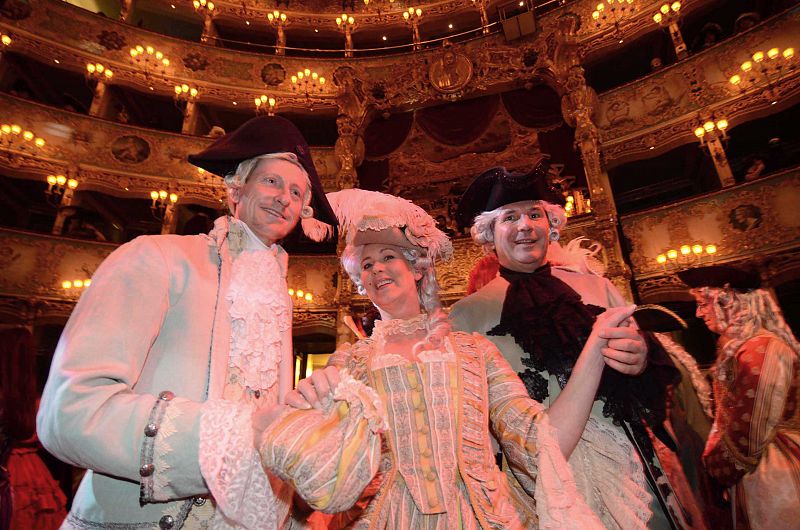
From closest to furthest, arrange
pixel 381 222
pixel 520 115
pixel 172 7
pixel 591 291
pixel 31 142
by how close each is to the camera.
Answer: pixel 381 222 → pixel 591 291 → pixel 31 142 → pixel 520 115 → pixel 172 7

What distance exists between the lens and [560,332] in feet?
6.98

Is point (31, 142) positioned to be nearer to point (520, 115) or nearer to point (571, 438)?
point (520, 115)

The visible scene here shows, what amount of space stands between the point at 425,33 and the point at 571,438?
1856 centimetres

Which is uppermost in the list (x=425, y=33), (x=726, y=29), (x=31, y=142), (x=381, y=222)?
(x=425, y=33)

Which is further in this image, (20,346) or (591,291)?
(20,346)

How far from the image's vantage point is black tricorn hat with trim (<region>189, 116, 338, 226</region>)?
1748mm

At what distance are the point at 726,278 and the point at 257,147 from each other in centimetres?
421

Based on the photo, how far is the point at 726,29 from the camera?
13.5 meters

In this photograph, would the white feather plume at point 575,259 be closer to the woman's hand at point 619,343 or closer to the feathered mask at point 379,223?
the feathered mask at point 379,223

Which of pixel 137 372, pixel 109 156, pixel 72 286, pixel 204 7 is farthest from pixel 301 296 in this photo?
pixel 204 7

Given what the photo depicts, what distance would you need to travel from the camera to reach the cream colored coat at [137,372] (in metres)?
1.00

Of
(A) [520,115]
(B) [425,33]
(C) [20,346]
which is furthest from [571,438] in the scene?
(B) [425,33]

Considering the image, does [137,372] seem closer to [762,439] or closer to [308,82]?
[762,439]

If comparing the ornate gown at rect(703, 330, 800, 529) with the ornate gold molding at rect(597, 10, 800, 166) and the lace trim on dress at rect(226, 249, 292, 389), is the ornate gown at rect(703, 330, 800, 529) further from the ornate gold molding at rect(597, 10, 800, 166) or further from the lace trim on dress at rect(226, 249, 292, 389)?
the ornate gold molding at rect(597, 10, 800, 166)
